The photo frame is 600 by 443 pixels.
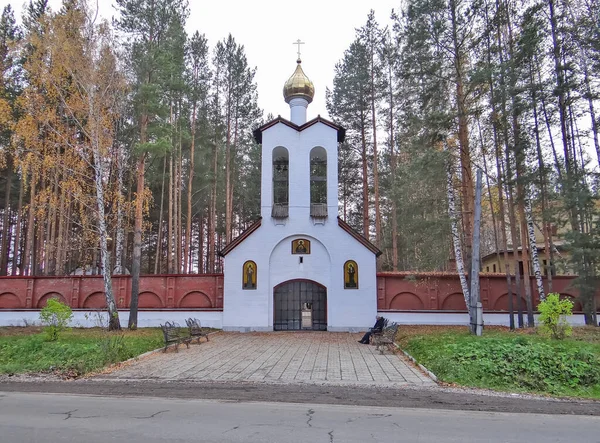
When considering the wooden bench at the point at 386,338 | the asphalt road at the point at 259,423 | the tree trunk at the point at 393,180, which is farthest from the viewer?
the tree trunk at the point at 393,180

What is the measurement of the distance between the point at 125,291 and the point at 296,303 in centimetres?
832

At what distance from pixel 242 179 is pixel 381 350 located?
2286cm

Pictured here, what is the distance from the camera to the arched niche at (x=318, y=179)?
20703mm

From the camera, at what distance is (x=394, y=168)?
84.5 feet

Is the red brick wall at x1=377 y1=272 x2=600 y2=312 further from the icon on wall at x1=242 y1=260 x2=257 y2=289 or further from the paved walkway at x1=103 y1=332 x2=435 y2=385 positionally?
the icon on wall at x1=242 y1=260 x2=257 y2=289

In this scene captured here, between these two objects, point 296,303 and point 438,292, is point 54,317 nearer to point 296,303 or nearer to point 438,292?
point 296,303

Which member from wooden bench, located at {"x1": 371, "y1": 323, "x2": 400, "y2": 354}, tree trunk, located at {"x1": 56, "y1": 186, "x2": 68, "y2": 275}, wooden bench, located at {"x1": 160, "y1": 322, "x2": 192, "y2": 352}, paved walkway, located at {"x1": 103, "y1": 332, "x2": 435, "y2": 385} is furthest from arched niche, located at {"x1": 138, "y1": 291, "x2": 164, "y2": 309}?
wooden bench, located at {"x1": 371, "y1": 323, "x2": 400, "y2": 354}

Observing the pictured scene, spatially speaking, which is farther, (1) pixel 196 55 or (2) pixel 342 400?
(1) pixel 196 55

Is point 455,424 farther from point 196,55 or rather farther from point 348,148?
point 196,55

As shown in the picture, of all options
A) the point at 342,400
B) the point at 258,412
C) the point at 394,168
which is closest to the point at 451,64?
the point at 394,168

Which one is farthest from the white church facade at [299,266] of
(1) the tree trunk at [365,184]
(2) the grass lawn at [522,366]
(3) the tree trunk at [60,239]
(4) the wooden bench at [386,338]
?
(2) the grass lawn at [522,366]

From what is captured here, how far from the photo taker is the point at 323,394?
24.9 ft

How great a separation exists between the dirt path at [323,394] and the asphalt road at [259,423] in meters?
0.42

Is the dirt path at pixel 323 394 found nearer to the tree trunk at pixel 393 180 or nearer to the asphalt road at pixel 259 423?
the asphalt road at pixel 259 423
